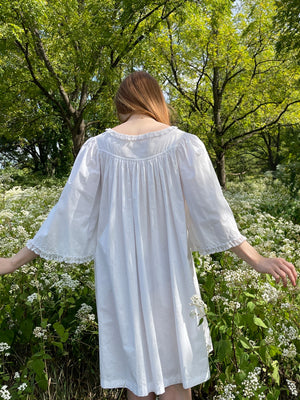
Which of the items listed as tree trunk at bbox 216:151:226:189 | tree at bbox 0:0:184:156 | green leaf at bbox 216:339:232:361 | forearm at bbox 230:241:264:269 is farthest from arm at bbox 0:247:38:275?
tree trunk at bbox 216:151:226:189

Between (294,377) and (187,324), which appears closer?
(187,324)

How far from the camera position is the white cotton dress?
57.5 inches

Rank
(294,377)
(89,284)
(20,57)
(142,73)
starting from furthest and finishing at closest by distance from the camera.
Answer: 1. (20,57)
2. (89,284)
3. (294,377)
4. (142,73)

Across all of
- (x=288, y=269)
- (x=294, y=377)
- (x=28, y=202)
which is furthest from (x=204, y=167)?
(x=28, y=202)

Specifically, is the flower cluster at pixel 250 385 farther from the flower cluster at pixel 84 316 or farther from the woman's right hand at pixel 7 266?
the woman's right hand at pixel 7 266

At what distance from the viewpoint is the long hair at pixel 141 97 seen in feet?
5.16

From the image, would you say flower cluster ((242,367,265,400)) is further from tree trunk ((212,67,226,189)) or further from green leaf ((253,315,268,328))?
tree trunk ((212,67,226,189))

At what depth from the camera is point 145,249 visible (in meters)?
1.51

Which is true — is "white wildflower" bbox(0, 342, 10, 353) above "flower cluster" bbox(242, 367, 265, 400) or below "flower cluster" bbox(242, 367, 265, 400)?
above

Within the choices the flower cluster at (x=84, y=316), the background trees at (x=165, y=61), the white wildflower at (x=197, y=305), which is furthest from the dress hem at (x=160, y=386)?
the background trees at (x=165, y=61)

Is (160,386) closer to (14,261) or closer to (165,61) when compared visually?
(14,261)

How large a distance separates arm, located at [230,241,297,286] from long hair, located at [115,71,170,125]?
742mm

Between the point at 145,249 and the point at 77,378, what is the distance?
140cm

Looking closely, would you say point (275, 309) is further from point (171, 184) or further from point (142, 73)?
point (142, 73)
